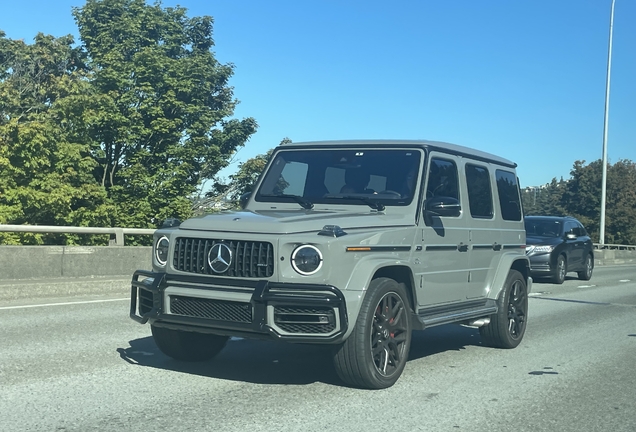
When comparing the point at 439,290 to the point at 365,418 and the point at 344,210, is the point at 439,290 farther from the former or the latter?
the point at 365,418

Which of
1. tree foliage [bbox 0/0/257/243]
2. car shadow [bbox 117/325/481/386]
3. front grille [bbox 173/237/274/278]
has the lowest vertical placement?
car shadow [bbox 117/325/481/386]

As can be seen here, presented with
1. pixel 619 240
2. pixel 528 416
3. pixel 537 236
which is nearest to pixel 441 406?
pixel 528 416

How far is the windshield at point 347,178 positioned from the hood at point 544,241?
14.2 meters

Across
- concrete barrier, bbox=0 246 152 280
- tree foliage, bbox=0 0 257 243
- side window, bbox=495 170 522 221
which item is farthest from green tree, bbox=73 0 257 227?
side window, bbox=495 170 522 221

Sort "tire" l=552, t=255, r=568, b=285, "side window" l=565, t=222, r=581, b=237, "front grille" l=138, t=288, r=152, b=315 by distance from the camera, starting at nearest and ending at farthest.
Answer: "front grille" l=138, t=288, r=152, b=315 < "tire" l=552, t=255, r=568, b=285 < "side window" l=565, t=222, r=581, b=237

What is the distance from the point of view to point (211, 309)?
5.68 m

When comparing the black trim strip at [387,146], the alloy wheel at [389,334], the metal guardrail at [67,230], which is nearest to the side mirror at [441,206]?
the black trim strip at [387,146]

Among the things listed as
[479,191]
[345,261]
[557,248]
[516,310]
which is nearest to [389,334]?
[345,261]

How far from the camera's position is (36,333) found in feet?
27.4

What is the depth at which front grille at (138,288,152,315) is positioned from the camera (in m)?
6.09

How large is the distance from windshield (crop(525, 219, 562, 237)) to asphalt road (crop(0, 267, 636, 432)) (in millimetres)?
11716

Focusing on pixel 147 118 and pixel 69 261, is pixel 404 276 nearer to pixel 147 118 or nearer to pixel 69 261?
pixel 69 261

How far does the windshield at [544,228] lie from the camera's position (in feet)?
69.3

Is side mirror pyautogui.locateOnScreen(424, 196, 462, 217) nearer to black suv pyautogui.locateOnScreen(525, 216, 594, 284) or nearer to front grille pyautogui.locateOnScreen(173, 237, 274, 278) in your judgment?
front grille pyautogui.locateOnScreen(173, 237, 274, 278)
